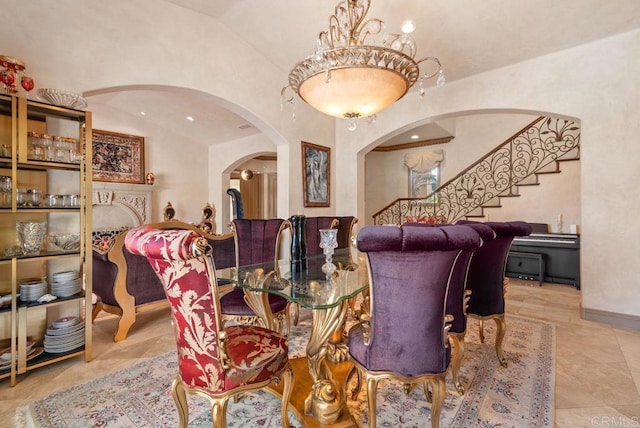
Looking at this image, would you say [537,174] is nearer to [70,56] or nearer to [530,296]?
[530,296]

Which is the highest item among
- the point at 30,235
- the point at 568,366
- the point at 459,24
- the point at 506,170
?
the point at 459,24

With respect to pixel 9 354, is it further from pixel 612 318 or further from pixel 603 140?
pixel 603 140

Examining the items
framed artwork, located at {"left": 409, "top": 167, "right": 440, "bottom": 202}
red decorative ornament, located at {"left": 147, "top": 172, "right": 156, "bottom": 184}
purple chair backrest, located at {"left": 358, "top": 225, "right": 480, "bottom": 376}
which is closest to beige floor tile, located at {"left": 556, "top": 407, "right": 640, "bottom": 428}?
purple chair backrest, located at {"left": 358, "top": 225, "right": 480, "bottom": 376}

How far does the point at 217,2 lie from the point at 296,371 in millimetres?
3705

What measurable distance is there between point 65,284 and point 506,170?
281 inches

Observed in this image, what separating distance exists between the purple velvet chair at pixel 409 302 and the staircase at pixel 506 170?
3.59 m

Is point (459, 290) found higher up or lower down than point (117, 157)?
lower down

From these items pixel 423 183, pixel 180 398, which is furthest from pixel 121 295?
pixel 423 183

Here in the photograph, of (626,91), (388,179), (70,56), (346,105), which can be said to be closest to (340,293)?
(346,105)

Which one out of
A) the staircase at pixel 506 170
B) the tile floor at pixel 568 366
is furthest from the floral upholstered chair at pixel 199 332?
the staircase at pixel 506 170

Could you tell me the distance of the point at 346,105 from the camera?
2.36m

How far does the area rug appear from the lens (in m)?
1.67

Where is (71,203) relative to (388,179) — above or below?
below

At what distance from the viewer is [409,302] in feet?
4.31
